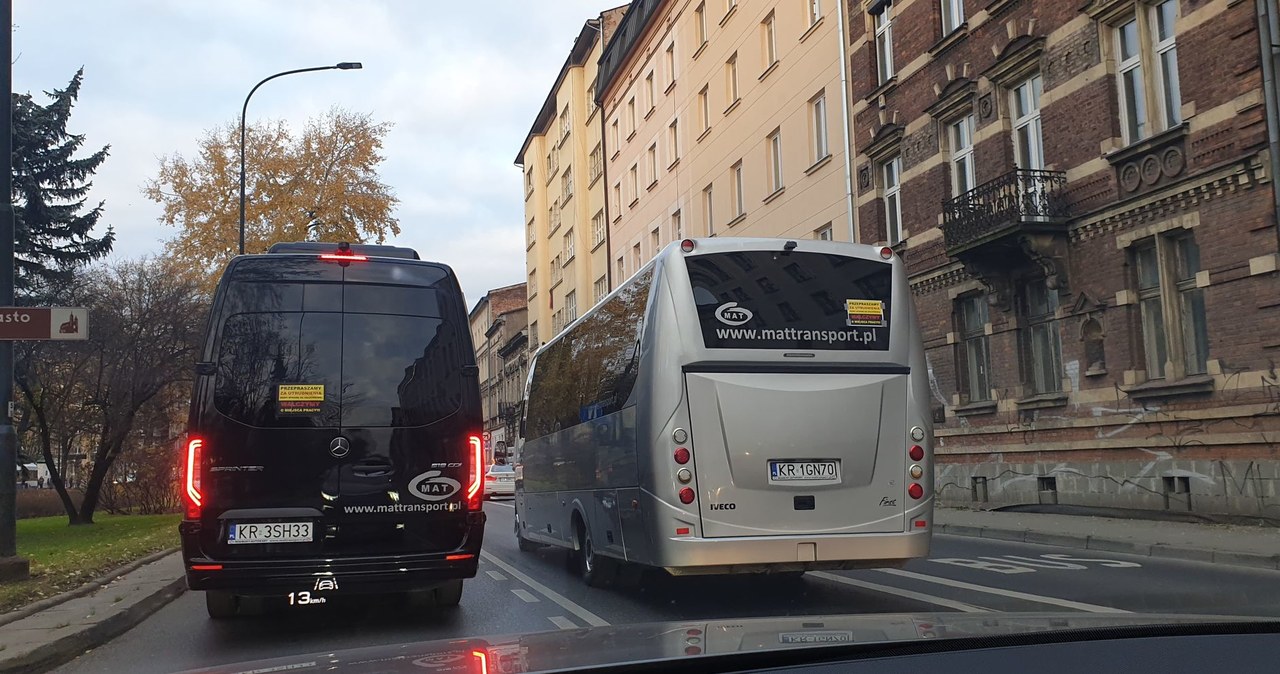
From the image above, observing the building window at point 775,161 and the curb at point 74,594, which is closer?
the curb at point 74,594

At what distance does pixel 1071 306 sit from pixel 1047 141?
316cm

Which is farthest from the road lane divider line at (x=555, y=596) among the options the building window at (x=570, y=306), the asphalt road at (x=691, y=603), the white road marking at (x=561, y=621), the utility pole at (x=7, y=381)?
the building window at (x=570, y=306)

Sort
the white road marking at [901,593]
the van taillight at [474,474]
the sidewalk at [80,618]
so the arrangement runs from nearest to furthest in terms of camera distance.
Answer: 1. the sidewalk at [80,618]
2. the van taillight at [474,474]
3. the white road marking at [901,593]

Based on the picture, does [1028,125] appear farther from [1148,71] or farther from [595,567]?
[595,567]

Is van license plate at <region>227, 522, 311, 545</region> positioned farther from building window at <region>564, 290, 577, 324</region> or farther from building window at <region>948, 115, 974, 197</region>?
building window at <region>564, 290, 577, 324</region>

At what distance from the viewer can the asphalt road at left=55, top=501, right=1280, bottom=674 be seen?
7.95 m

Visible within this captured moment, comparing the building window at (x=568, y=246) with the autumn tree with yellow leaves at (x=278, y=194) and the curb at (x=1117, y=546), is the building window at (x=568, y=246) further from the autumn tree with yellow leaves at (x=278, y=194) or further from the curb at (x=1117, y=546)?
the curb at (x=1117, y=546)

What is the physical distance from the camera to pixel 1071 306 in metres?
19.7

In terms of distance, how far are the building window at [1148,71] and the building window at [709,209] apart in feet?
64.7

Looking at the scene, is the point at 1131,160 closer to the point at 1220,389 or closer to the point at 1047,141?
the point at 1047,141

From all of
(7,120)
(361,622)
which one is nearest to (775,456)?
(361,622)

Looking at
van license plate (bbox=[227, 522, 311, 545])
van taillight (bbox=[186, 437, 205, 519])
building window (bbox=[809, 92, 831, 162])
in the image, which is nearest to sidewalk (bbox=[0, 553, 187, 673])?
van taillight (bbox=[186, 437, 205, 519])

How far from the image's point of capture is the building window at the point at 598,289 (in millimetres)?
52375

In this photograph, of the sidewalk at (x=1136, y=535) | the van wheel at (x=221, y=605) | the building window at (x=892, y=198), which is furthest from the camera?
the building window at (x=892, y=198)
